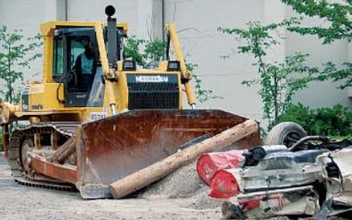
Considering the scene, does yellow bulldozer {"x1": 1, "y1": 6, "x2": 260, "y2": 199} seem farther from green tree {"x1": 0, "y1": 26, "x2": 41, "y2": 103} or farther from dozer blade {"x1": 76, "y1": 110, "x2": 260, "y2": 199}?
green tree {"x1": 0, "y1": 26, "x2": 41, "y2": 103}

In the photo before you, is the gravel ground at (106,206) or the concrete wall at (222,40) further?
the concrete wall at (222,40)

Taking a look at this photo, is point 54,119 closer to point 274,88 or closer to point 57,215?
point 57,215

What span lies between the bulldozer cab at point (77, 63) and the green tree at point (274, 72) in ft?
19.2

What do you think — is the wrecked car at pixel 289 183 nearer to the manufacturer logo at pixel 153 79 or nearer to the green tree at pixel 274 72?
the manufacturer logo at pixel 153 79

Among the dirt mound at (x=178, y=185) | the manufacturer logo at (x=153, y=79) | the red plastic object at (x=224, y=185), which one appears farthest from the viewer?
the manufacturer logo at (x=153, y=79)

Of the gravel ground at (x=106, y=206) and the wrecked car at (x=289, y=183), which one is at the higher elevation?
the wrecked car at (x=289, y=183)

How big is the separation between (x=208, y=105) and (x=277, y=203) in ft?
49.0

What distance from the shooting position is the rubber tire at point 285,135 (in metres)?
11.7

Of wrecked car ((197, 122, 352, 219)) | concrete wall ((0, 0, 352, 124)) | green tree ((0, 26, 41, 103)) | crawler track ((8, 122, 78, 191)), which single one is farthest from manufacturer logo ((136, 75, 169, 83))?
green tree ((0, 26, 41, 103))

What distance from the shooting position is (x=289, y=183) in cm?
895

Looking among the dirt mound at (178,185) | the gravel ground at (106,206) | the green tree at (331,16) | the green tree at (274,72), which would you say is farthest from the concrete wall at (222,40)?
the gravel ground at (106,206)

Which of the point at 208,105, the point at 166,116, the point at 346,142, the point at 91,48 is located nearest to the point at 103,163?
the point at 166,116

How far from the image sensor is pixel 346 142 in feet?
32.2

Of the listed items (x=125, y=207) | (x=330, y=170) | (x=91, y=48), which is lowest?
(x=125, y=207)
